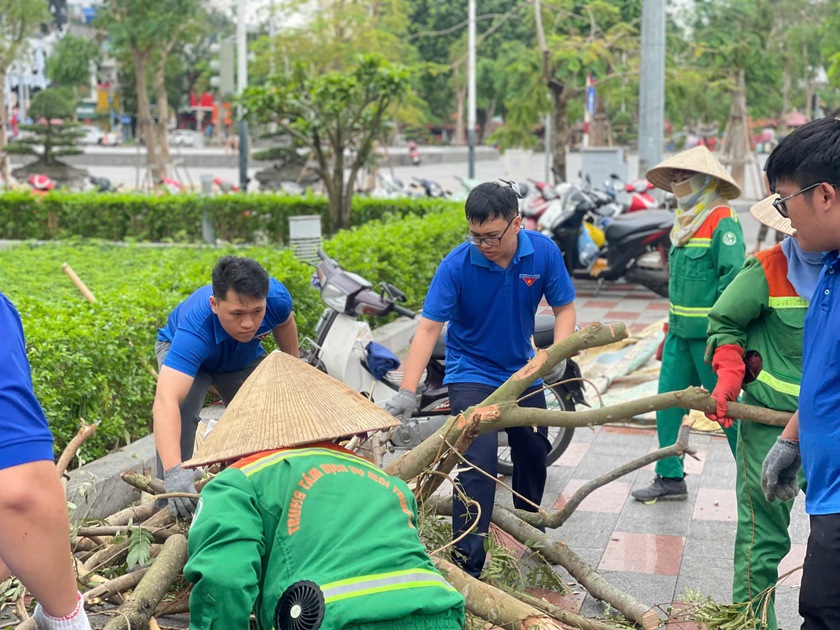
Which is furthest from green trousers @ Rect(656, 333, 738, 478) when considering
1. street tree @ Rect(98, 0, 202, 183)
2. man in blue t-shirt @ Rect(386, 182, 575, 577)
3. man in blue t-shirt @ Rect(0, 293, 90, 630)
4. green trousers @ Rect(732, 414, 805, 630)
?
street tree @ Rect(98, 0, 202, 183)

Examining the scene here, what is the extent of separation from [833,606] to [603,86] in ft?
53.4

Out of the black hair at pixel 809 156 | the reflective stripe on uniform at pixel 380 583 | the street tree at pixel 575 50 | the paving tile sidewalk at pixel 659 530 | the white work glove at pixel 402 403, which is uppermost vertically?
the street tree at pixel 575 50

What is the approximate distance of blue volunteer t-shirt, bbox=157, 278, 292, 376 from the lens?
163 inches

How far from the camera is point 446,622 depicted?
2.46 m

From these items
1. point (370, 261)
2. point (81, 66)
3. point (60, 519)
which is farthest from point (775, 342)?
point (81, 66)

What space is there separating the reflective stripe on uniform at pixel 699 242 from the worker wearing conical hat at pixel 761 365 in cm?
153

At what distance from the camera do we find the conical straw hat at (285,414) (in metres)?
2.64

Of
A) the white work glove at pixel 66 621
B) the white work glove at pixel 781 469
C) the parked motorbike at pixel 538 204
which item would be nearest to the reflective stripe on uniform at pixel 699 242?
the white work glove at pixel 781 469

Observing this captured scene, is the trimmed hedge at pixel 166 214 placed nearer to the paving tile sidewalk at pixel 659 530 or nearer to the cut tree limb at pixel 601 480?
the paving tile sidewalk at pixel 659 530

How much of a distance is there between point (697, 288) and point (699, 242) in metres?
0.24

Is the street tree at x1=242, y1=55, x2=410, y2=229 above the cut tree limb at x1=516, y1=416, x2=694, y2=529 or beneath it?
above

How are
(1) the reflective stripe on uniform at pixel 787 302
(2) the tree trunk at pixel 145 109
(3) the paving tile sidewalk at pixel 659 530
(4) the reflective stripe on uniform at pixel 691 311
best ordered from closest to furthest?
(1) the reflective stripe on uniform at pixel 787 302 < (3) the paving tile sidewalk at pixel 659 530 < (4) the reflective stripe on uniform at pixel 691 311 < (2) the tree trunk at pixel 145 109

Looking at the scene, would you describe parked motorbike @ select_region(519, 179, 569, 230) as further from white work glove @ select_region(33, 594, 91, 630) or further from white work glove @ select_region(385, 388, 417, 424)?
white work glove @ select_region(33, 594, 91, 630)

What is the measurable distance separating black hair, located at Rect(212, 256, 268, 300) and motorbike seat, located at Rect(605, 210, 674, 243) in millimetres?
7883
